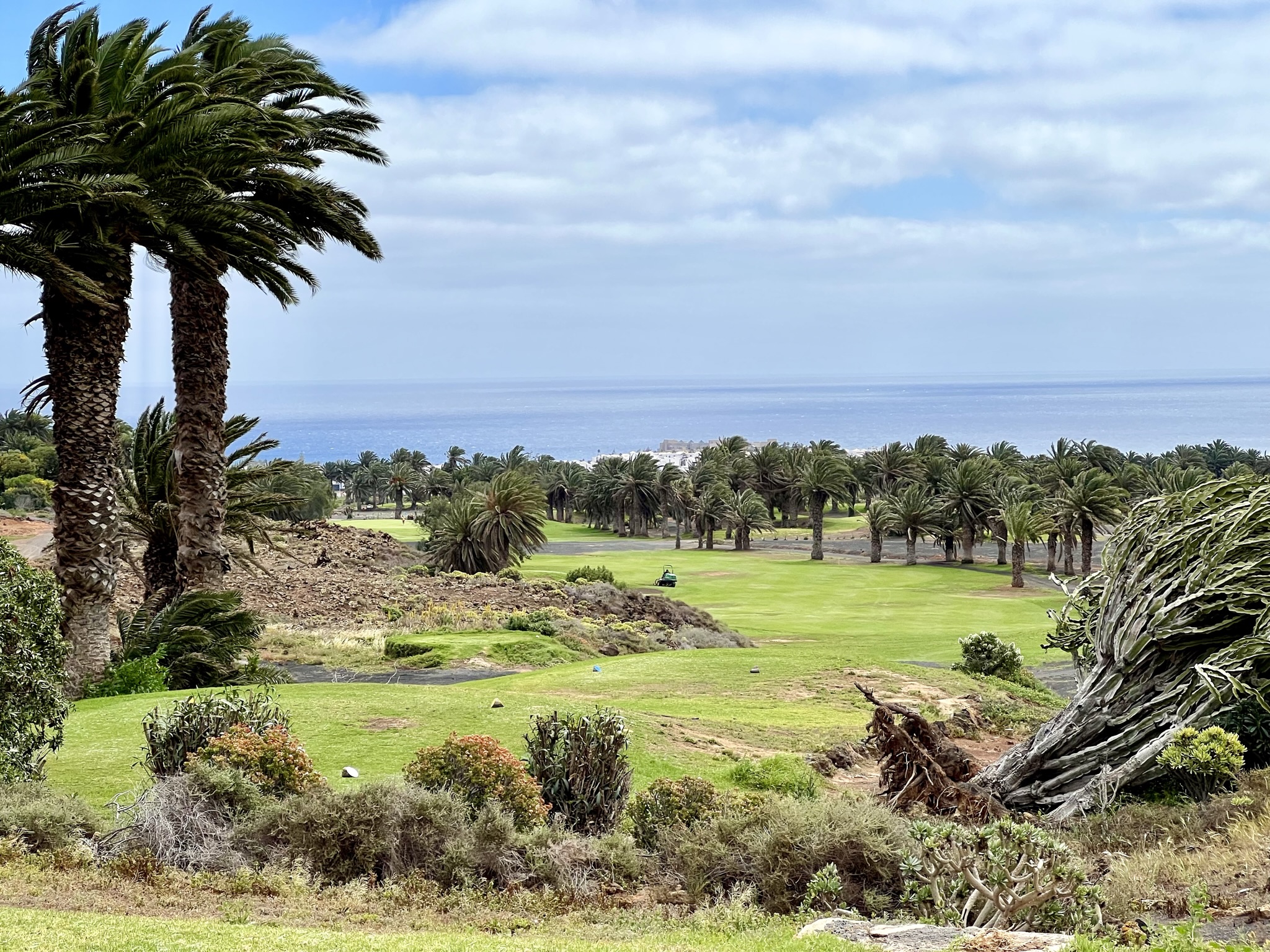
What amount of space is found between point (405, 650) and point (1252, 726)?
65.6 ft

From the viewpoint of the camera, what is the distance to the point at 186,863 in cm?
980

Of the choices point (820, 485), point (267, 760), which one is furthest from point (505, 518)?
point (267, 760)

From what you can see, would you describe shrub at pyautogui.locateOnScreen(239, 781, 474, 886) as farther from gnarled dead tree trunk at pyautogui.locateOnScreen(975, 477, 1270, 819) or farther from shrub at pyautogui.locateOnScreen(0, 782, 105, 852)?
gnarled dead tree trunk at pyautogui.locateOnScreen(975, 477, 1270, 819)

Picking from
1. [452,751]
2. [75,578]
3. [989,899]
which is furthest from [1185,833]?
[75,578]

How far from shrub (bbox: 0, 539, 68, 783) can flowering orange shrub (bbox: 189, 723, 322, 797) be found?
206 centimetres

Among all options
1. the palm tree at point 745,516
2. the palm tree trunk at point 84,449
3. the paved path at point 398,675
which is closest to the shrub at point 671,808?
the palm tree trunk at point 84,449

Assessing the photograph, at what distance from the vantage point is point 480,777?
11.1 metres

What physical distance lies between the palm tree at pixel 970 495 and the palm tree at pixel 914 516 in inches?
45.9

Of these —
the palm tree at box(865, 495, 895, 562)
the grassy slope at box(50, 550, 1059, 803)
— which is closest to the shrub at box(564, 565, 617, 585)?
the grassy slope at box(50, 550, 1059, 803)

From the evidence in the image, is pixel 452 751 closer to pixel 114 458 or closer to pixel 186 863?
pixel 186 863

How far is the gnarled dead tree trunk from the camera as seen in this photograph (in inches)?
487

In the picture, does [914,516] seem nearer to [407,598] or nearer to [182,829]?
[407,598]

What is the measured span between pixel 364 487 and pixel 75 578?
133 meters

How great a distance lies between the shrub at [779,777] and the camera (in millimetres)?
13625
